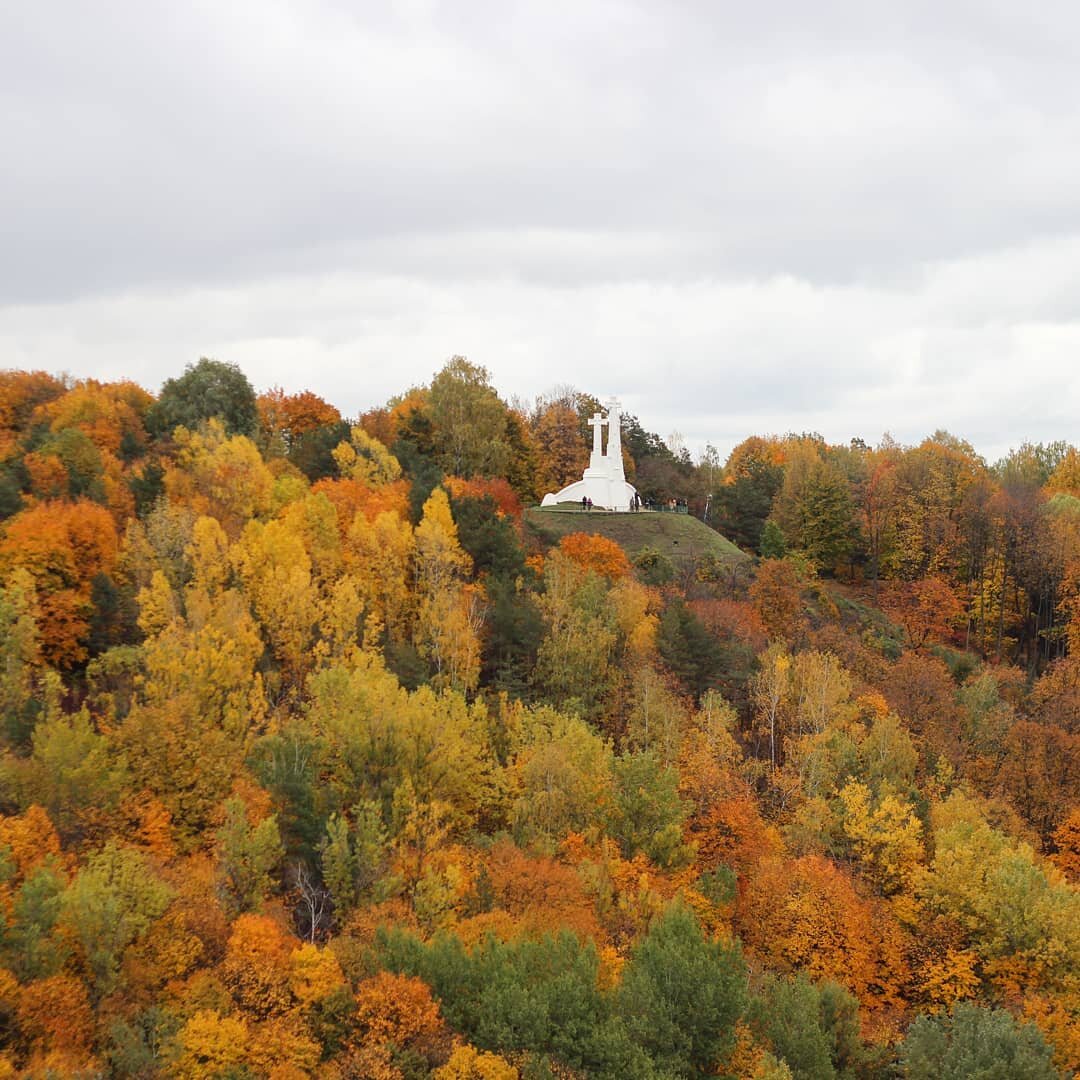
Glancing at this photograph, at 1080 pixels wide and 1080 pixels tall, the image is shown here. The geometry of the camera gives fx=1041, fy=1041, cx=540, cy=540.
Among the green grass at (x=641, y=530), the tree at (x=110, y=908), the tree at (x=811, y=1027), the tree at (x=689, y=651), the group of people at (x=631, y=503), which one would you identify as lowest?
the tree at (x=811, y=1027)

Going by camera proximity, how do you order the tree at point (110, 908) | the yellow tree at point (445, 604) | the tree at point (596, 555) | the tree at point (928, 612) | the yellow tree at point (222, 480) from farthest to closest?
the tree at point (928, 612) → the tree at point (596, 555) → the yellow tree at point (222, 480) → the yellow tree at point (445, 604) → the tree at point (110, 908)

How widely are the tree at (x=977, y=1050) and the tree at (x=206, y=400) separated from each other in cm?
4669

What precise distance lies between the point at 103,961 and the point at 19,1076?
11.5 ft

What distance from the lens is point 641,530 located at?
68.1 meters

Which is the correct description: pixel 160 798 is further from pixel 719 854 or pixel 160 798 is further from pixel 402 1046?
pixel 719 854

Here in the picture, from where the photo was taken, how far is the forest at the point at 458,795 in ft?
86.5

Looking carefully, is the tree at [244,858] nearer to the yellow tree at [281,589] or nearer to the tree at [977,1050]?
the yellow tree at [281,589]

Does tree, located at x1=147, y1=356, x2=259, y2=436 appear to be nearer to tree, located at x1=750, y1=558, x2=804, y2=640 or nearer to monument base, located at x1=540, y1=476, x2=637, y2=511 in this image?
monument base, located at x1=540, y1=476, x2=637, y2=511

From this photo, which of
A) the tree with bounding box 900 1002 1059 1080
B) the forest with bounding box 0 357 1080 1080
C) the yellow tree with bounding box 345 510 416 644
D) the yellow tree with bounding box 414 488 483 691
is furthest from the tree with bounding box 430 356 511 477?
the tree with bounding box 900 1002 1059 1080

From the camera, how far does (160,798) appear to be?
109 ft

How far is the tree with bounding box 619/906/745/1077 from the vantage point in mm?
26516

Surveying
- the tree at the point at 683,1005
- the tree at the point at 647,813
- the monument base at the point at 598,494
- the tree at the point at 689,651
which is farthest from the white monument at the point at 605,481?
the tree at the point at 683,1005

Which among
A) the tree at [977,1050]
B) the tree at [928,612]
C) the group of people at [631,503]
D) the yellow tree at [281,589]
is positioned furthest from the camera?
the group of people at [631,503]

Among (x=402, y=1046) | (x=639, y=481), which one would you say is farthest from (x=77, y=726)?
(x=639, y=481)
